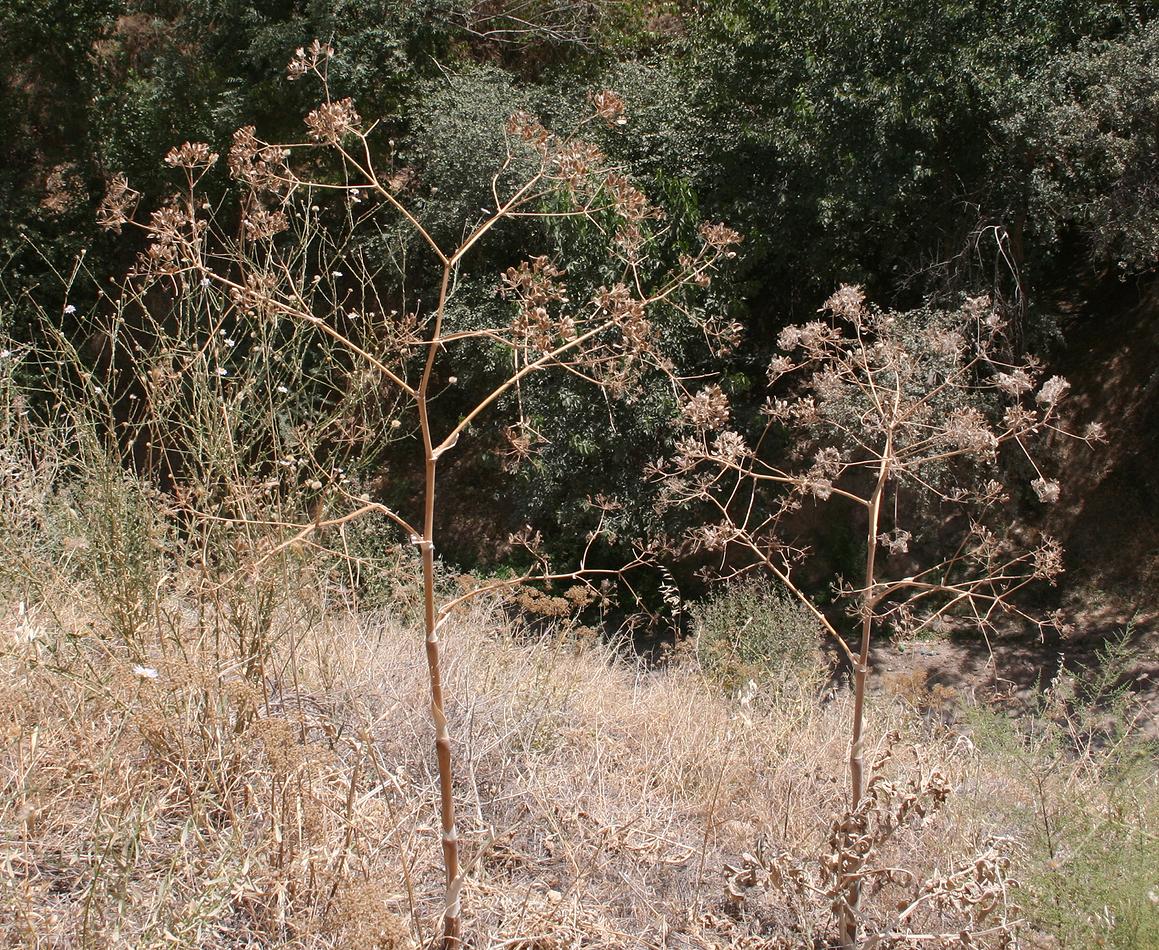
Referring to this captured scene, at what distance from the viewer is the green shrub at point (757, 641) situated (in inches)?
218

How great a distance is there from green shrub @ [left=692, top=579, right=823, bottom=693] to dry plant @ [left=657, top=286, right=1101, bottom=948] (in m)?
0.29

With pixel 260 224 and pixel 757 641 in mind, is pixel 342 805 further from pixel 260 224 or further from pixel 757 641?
pixel 757 641

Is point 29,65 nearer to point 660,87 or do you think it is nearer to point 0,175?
point 0,175

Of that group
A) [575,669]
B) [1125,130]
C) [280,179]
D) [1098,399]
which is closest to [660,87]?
[1125,130]

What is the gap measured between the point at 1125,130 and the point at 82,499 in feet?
26.1

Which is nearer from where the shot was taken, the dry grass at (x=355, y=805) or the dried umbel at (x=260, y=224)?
the dry grass at (x=355, y=805)

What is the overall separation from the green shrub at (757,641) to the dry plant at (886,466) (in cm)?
29

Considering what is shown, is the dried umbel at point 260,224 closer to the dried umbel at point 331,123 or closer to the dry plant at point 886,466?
the dried umbel at point 331,123

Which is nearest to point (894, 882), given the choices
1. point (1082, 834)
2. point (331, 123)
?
point (1082, 834)

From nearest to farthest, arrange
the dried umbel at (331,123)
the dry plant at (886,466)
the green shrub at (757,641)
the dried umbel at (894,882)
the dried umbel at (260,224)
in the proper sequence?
the dried umbel at (331,123)
the dried umbel at (894,882)
the dry plant at (886,466)
the dried umbel at (260,224)
the green shrub at (757,641)

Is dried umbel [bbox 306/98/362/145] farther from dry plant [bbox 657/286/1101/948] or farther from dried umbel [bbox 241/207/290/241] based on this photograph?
dry plant [bbox 657/286/1101/948]

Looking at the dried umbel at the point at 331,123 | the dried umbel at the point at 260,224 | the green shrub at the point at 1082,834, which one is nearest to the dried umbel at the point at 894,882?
the green shrub at the point at 1082,834

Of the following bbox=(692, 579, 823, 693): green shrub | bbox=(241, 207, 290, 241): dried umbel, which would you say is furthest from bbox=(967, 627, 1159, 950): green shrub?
bbox=(241, 207, 290, 241): dried umbel

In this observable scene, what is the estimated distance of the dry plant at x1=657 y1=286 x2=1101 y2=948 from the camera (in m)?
2.62
